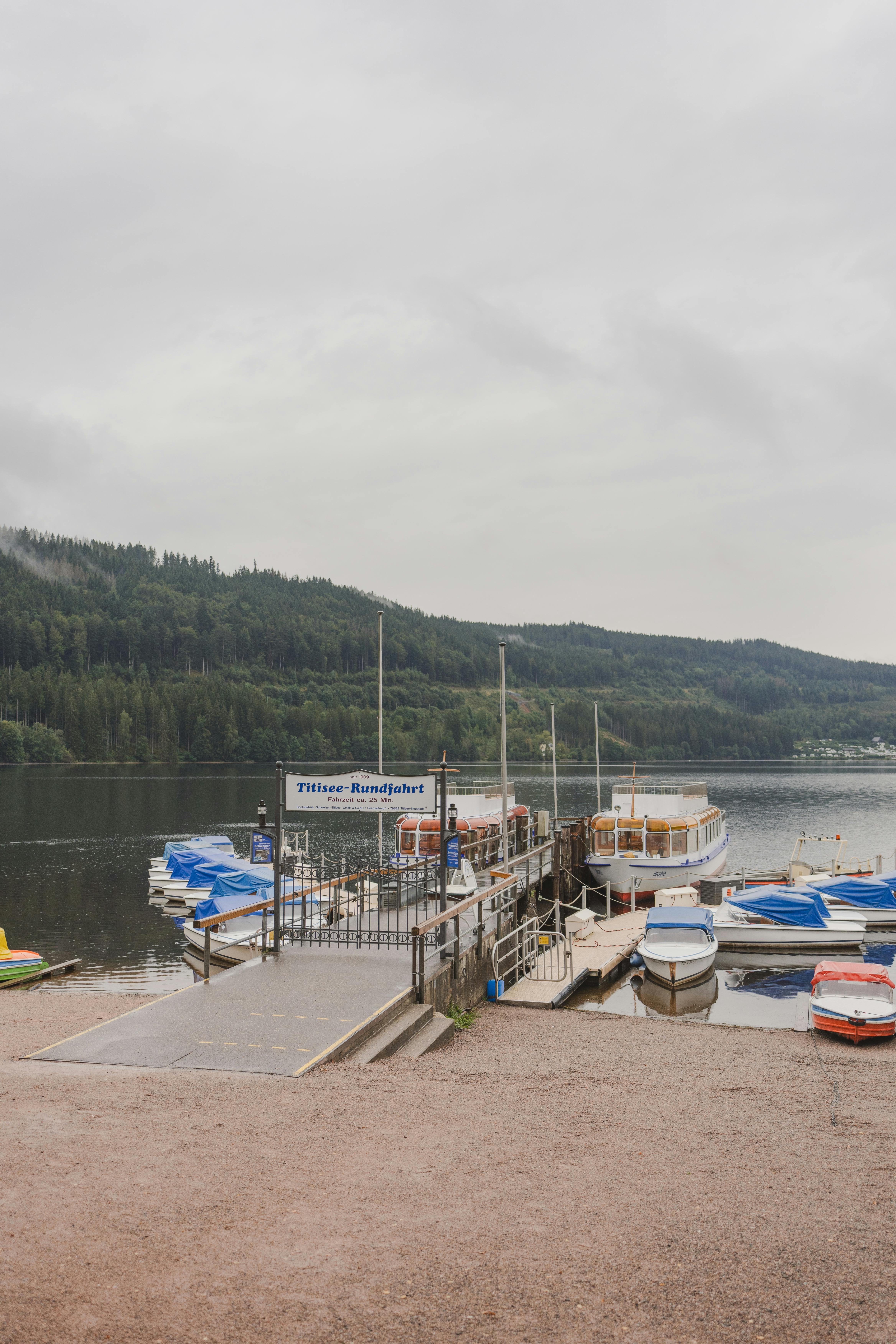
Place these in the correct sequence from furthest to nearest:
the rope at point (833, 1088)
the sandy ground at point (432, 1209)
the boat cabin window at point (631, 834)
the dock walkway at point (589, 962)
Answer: the boat cabin window at point (631, 834) < the dock walkway at point (589, 962) < the rope at point (833, 1088) < the sandy ground at point (432, 1209)

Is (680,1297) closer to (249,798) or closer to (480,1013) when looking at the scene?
→ (480,1013)

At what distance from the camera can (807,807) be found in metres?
90.9

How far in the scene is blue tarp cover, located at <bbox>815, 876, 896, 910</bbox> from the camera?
1296 inches

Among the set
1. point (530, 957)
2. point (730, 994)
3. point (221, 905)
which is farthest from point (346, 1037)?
point (730, 994)

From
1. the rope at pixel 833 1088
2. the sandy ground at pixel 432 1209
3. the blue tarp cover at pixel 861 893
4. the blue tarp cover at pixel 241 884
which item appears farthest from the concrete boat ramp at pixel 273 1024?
the blue tarp cover at pixel 861 893

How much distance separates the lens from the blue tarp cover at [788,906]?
2839 centimetres

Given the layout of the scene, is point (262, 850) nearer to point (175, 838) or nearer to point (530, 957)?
point (530, 957)

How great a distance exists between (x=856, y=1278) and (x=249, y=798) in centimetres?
9365

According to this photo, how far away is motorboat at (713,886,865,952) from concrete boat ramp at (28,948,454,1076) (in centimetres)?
1741

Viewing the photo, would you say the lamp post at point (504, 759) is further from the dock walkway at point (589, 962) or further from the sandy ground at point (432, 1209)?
the sandy ground at point (432, 1209)

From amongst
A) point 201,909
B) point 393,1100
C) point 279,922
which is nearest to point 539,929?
point 201,909

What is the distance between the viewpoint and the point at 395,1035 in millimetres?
11266

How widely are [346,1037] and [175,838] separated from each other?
52.1 metres

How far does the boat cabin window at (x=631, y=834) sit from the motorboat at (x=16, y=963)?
74.3 feet
